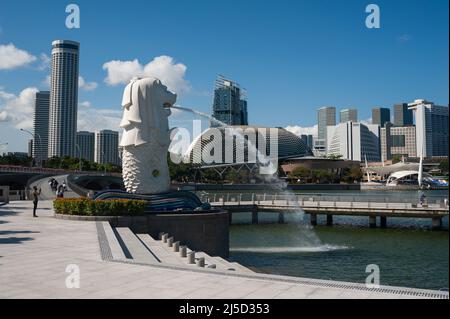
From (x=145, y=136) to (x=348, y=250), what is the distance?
13.1m

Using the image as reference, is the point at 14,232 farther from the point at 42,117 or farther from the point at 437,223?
the point at 42,117

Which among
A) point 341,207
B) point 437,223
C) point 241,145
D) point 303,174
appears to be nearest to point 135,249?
point 341,207

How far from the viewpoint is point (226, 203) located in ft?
143

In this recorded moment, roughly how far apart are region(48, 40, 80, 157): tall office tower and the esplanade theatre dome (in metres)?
42.1

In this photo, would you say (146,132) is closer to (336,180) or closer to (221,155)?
(336,180)

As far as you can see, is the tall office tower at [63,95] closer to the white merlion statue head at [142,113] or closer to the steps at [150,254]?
the white merlion statue head at [142,113]

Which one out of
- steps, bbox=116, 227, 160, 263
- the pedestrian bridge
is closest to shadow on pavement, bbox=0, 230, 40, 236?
steps, bbox=116, 227, 160, 263

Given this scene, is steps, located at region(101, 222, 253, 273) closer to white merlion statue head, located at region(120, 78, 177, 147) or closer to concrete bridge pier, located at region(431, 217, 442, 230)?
white merlion statue head, located at region(120, 78, 177, 147)

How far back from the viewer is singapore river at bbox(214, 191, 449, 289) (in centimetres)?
2000

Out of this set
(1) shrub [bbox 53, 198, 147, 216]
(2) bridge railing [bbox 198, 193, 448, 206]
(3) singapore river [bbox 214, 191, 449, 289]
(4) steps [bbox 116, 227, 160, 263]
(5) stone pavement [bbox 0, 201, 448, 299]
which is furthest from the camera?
(2) bridge railing [bbox 198, 193, 448, 206]

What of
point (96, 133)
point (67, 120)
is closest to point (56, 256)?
point (67, 120)

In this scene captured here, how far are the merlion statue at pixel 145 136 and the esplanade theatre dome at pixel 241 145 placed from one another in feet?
373

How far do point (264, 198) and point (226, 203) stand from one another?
3.69 meters
